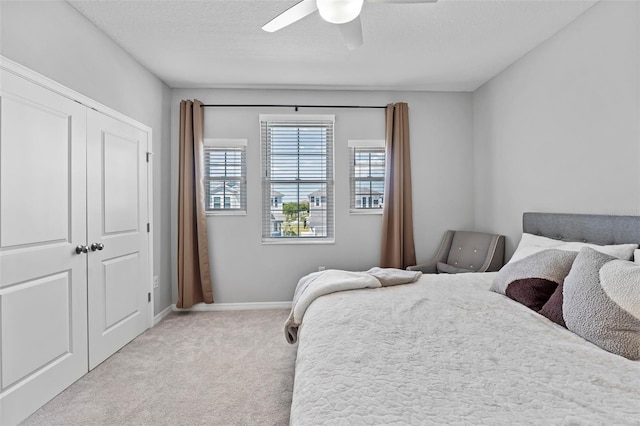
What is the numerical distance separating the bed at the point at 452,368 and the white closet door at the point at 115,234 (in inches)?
72.3

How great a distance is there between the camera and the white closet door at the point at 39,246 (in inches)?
70.4

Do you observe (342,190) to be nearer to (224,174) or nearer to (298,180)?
(298,180)

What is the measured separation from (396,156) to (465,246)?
51.0 inches

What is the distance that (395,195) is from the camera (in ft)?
12.7

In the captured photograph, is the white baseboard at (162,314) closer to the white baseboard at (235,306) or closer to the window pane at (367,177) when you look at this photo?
the white baseboard at (235,306)

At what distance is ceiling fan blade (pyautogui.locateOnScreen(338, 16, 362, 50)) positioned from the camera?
6.36 feet

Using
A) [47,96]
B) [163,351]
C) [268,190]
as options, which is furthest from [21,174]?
[268,190]

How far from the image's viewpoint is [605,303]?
1.38 meters

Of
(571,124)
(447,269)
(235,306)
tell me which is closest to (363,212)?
(447,269)

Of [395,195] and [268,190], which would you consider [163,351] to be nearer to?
[268,190]

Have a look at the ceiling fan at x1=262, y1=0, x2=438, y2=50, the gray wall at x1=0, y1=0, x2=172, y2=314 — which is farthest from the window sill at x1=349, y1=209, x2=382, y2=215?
the ceiling fan at x1=262, y1=0, x2=438, y2=50

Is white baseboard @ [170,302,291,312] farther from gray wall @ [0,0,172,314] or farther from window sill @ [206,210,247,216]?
window sill @ [206,210,247,216]

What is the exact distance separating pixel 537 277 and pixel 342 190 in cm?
241

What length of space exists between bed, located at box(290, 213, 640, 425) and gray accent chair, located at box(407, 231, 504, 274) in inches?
56.3
